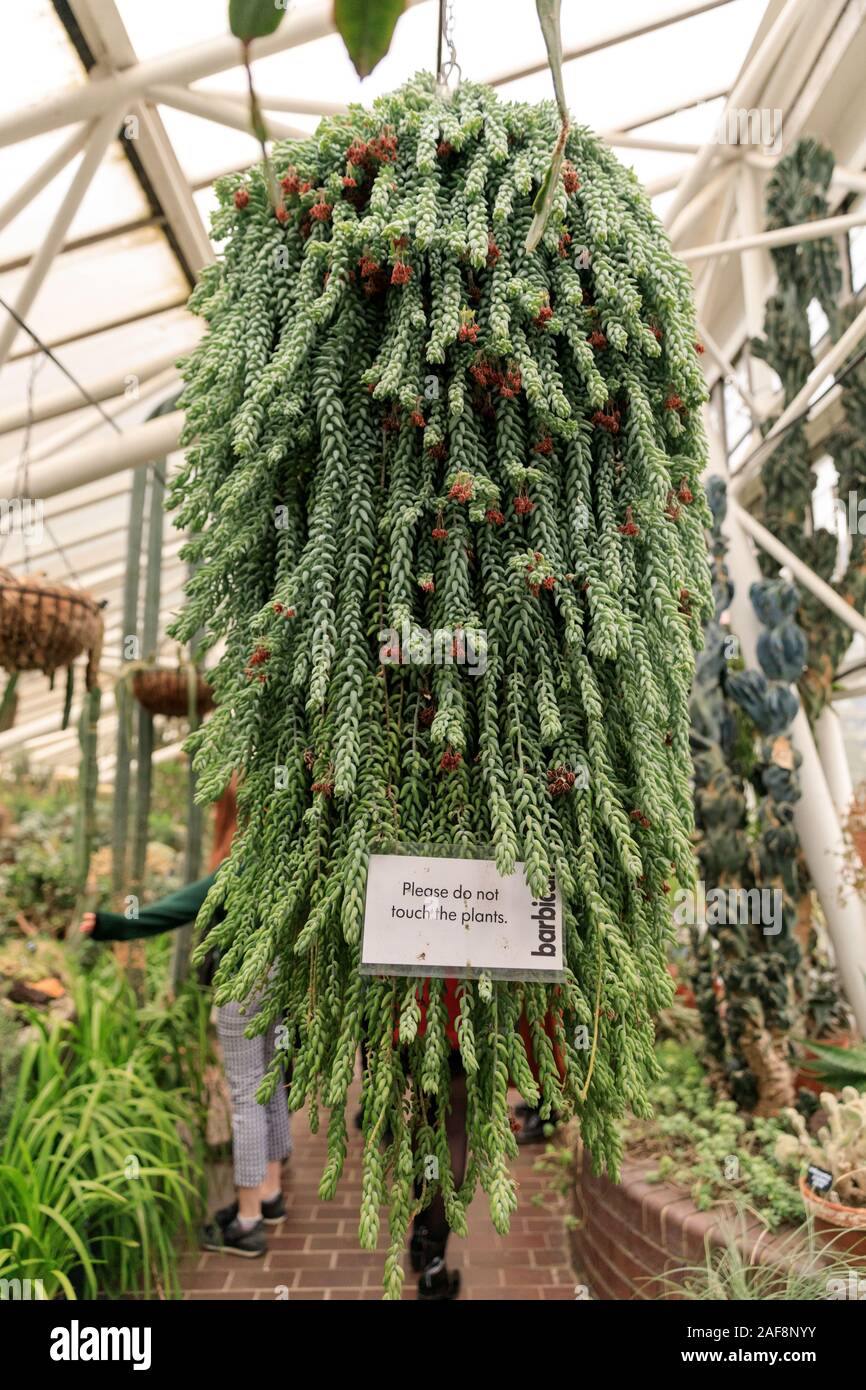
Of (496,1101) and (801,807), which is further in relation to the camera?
(801,807)

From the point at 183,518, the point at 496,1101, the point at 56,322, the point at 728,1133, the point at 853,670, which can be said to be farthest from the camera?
the point at 853,670

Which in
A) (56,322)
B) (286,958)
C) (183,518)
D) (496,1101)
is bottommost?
(496,1101)

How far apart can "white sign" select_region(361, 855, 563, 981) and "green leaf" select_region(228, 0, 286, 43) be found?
0.72m

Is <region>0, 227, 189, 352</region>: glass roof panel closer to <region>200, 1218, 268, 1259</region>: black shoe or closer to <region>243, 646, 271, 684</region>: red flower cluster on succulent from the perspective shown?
<region>243, 646, 271, 684</region>: red flower cluster on succulent

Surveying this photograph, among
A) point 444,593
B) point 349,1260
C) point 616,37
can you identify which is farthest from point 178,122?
point 349,1260

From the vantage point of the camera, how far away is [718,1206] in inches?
91.1

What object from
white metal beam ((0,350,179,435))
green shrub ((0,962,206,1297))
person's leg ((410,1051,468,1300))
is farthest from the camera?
white metal beam ((0,350,179,435))

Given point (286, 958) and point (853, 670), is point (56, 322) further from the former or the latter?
point (853, 670)

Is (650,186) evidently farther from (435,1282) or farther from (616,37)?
(435,1282)

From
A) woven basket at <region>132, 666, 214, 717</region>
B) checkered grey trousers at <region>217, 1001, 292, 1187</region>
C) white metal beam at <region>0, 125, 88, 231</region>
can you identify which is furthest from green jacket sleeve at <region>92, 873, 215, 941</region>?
white metal beam at <region>0, 125, 88, 231</region>

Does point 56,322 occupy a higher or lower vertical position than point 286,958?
higher

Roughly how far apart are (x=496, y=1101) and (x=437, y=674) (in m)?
0.46

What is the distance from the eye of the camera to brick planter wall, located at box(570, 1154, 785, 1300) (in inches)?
86.4
